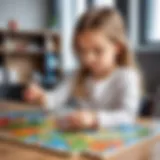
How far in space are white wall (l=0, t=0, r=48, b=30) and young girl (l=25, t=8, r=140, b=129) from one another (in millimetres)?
2091

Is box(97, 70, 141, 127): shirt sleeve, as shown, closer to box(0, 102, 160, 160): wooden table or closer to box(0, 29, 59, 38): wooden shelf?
box(0, 102, 160, 160): wooden table

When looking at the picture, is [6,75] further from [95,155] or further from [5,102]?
[95,155]

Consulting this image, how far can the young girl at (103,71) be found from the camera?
1.19 meters

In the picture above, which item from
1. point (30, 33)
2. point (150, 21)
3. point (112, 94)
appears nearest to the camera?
point (112, 94)

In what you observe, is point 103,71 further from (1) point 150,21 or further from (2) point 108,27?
(1) point 150,21

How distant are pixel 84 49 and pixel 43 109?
9.4 inches

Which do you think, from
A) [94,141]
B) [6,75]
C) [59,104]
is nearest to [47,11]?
[6,75]

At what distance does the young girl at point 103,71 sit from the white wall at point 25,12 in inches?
82.3

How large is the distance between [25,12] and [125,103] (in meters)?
2.49

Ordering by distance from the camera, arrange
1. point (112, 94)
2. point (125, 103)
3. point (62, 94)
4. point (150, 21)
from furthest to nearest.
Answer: point (150, 21)
point (62, 94)
point (112, 94)
point (125, 103)

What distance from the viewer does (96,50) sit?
1217mm

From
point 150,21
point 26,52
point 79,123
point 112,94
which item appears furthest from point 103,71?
point 26,52

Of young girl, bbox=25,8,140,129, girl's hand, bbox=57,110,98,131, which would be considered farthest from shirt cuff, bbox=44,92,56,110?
girl's hand, bbox=57,110,98,131

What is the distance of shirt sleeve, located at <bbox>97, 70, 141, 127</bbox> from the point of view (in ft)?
3.18
